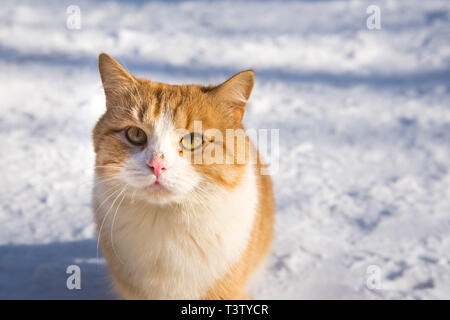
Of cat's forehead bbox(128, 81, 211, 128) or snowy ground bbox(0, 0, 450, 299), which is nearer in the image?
cat's forehead bbox(128, 81, 211, 128)

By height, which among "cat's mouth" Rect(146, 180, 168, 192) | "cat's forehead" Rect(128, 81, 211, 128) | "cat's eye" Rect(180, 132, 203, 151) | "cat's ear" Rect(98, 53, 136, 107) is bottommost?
"cat's mouth" Rect(146, 180, 168, 192)

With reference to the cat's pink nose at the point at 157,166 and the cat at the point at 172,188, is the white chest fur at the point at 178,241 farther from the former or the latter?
the cat's pink nose at the point at 157,166

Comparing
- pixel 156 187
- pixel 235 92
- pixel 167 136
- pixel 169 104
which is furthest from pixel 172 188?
pixel 235 92

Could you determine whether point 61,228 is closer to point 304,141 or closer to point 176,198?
point 176,198

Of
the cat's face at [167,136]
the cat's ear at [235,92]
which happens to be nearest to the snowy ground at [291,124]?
the cat's face at [167,136]

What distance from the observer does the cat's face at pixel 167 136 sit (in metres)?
1.34

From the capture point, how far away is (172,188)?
4.37 feet

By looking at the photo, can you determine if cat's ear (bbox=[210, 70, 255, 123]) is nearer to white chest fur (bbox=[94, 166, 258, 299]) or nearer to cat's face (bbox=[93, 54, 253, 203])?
cat's face (bbox=[93, 54, 253, 203])

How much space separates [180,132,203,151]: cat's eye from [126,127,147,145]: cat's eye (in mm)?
136

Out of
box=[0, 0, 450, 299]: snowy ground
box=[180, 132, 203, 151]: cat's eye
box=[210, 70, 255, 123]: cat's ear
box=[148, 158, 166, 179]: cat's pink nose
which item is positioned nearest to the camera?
box=[148, 158, 166, 179]: cat's pink nose

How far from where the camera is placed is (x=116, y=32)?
14.0ft

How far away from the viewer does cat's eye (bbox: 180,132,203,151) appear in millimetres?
1416

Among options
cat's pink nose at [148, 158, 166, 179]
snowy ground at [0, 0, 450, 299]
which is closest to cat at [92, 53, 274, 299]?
cat's pink nose at [148, 158, 166, 179]
